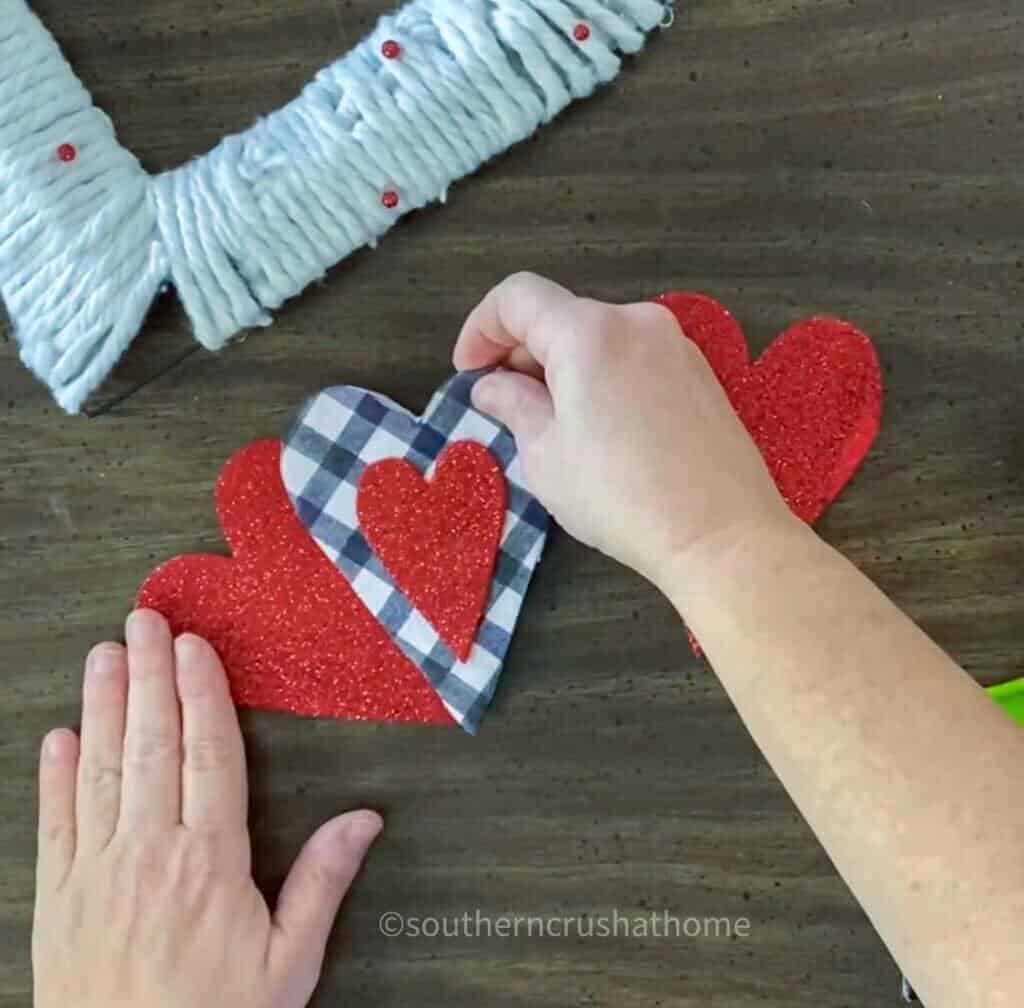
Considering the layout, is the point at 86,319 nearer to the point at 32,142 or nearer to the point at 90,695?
the point at 32,142

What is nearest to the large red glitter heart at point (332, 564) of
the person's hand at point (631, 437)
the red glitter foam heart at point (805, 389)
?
the red glitter foam heart at point (805, 389)

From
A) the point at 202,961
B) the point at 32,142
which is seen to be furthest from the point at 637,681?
the point at 32,142

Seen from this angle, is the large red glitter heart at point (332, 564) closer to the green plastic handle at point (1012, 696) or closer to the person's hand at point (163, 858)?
the person's hand at point (163, 858)

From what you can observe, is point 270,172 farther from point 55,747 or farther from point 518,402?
point 55,747

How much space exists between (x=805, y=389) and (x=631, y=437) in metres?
0.17

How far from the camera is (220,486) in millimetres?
652

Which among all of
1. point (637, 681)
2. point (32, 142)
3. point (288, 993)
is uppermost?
point (32, 142)

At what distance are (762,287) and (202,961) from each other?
0.47 m

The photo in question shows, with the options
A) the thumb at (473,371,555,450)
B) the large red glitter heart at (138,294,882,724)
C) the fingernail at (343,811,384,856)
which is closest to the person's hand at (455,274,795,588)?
the thumb at (473,371,555,450)

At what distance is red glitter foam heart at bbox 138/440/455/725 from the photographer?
645 mm

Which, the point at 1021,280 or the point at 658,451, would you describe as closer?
the point at 658,451

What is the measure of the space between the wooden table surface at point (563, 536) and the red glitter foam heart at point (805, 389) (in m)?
0.01

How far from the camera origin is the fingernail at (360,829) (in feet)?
2.12

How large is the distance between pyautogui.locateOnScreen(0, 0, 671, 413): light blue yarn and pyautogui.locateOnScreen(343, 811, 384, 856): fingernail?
0.27m
